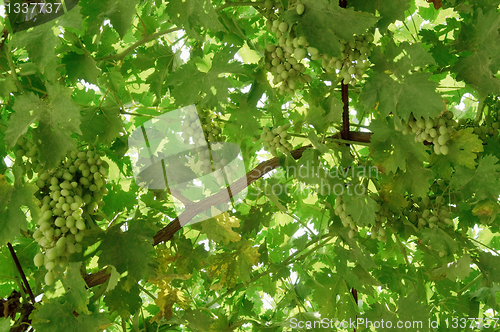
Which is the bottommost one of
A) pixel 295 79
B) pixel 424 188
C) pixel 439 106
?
pixel 424 188

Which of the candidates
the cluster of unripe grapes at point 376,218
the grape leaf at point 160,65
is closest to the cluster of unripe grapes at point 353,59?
the cluster of unripe grapes at point 376,218

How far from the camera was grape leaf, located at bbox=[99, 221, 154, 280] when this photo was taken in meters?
1.41

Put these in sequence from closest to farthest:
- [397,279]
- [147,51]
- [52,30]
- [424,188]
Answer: [52,30], [424,188], [147,51], [397,279]

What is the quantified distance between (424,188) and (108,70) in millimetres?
1471

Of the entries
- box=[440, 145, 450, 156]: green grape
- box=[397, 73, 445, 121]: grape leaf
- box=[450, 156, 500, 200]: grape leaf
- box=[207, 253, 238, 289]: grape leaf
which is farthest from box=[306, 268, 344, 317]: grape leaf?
box=[397, 73, 445, 121]: grape leaf

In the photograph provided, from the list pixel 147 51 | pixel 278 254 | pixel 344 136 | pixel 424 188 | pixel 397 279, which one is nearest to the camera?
pixel 424 188

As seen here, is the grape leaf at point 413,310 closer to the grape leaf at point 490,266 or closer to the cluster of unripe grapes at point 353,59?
the grape leaf at point 490,266

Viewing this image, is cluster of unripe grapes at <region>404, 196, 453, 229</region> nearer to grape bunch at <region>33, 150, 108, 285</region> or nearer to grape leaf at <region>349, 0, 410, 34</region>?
grape leaf at <region>349, 0, 410, 34</region>

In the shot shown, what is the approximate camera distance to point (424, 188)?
1.48 meters

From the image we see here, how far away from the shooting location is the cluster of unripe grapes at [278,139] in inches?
59.7

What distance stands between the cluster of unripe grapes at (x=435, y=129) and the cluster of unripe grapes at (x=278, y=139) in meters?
Answer: 0.43

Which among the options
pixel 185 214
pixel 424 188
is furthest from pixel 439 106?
pixel 185 214

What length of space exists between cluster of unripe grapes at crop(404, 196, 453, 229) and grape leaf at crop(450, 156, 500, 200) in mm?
110

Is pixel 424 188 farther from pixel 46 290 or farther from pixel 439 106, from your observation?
pixel 46 290
